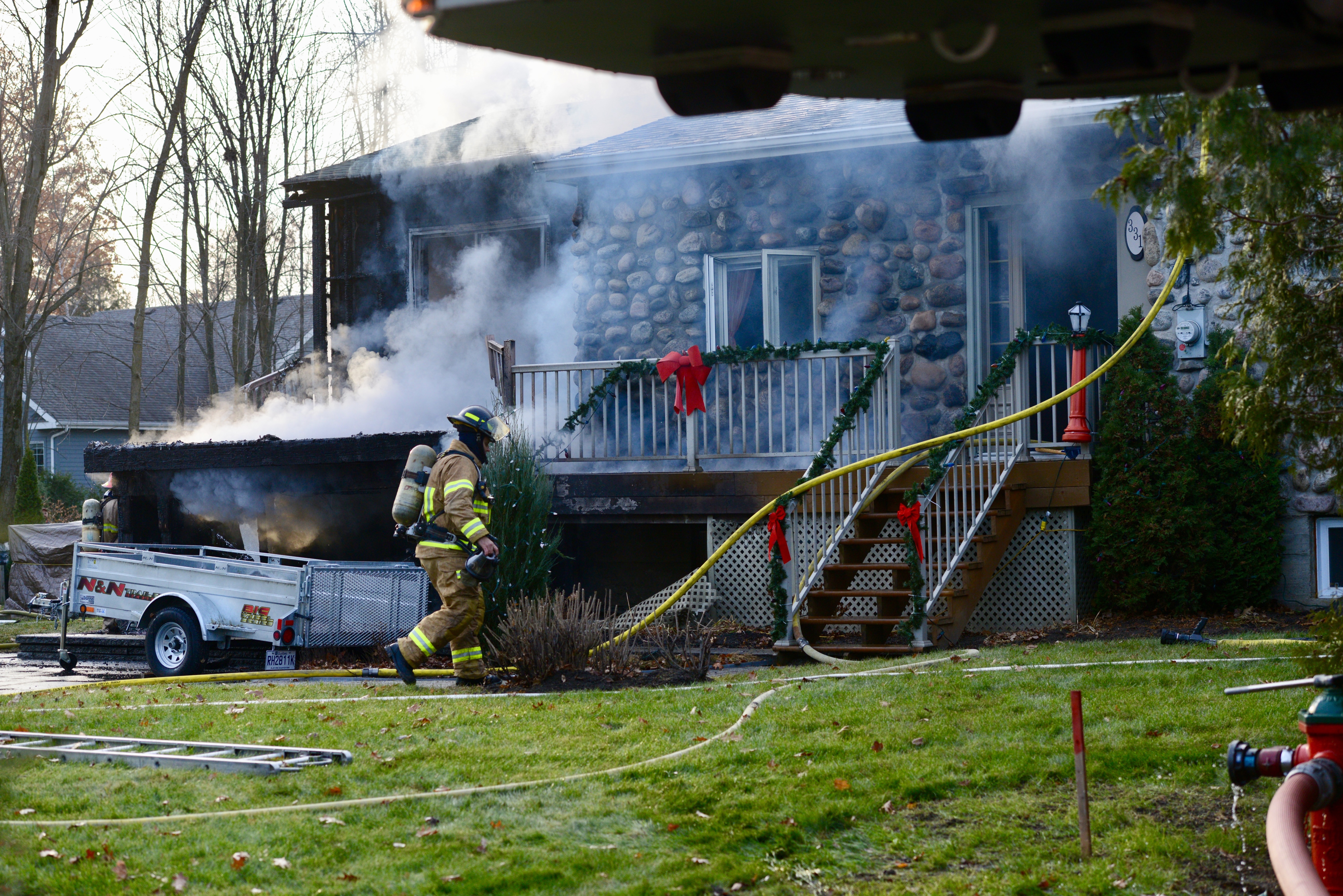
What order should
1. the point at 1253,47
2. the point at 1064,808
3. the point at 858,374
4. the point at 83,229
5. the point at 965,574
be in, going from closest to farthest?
the point at 1253,47, the point at 1064,808, the point at 965,574, the point at 858,374, the point at 83,229

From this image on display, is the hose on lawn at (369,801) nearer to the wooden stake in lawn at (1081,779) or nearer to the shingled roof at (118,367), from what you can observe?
the wooden stake in lawn at (1081,779)

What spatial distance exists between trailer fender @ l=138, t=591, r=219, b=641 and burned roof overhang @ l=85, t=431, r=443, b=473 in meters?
1.52

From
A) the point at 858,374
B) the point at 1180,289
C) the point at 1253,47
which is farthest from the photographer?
the point at 858,374

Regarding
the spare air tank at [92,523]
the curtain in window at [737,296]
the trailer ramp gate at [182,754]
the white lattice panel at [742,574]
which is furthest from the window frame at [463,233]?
the trailer ramp gate at [182,754]

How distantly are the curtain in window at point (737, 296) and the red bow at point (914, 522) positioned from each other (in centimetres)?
411

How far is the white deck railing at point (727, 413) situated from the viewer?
37.7ft

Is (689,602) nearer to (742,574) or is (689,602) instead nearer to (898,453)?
(742,574)

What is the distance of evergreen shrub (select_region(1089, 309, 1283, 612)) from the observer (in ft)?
34.2

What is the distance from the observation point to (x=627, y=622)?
11.6 m

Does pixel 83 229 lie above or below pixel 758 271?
above

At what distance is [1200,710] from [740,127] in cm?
850

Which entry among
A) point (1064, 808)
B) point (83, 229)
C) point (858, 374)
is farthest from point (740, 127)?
point (83, 229)

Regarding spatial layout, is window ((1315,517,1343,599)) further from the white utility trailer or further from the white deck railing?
the white utility trailer

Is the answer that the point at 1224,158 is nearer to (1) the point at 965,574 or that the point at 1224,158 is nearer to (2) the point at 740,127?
(1) the point at 965,574
